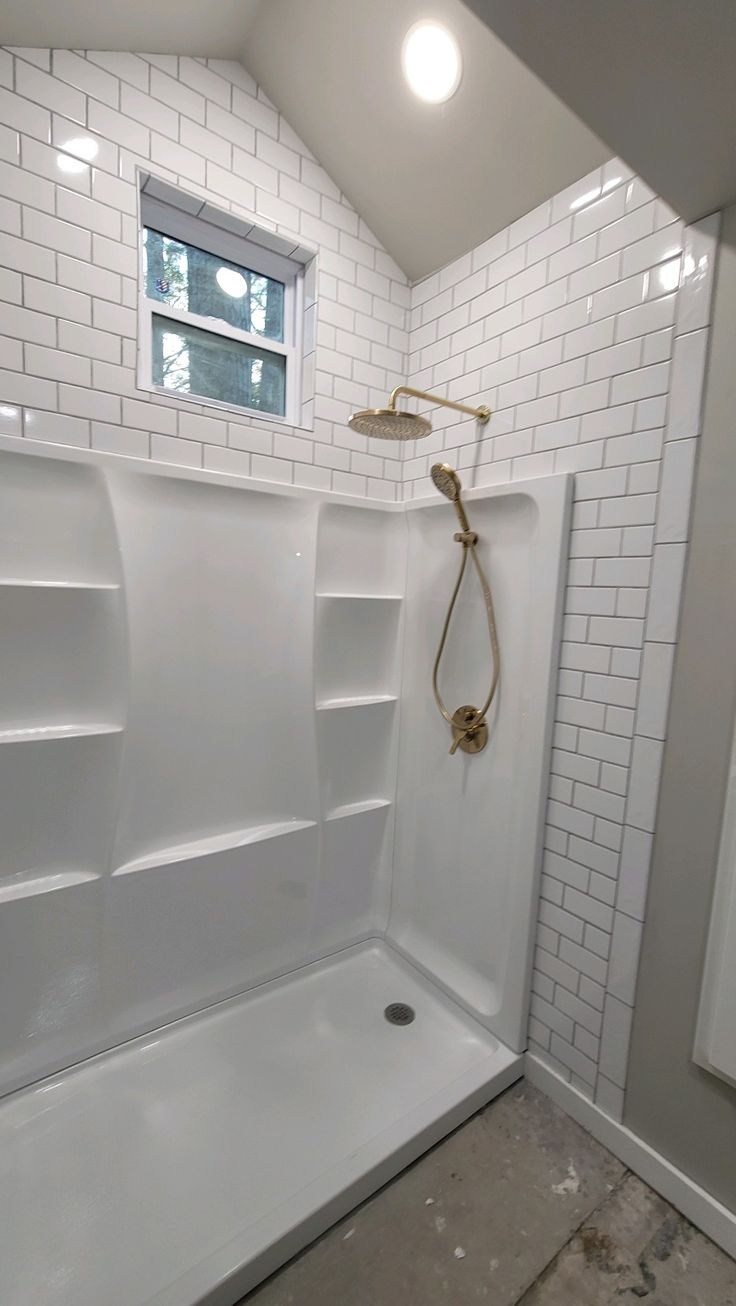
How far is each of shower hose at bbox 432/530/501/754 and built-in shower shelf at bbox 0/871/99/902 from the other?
109cm

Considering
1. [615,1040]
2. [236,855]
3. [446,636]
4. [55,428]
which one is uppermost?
[55,428]

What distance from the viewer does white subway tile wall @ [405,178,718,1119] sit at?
1.16 m

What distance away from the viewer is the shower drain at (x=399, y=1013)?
165 cm

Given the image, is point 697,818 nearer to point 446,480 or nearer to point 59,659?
point 446,480

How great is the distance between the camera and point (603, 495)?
4.21 ft

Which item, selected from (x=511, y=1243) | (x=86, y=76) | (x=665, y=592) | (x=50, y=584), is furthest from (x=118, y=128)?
(x=511, y=1243)

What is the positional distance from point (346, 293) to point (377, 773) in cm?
162

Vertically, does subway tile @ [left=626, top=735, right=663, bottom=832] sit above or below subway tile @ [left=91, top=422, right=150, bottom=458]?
below

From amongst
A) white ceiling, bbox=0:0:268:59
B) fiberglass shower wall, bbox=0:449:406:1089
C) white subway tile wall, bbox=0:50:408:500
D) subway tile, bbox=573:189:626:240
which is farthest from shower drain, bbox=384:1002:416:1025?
white ceiling, bbox=0:0:268:59

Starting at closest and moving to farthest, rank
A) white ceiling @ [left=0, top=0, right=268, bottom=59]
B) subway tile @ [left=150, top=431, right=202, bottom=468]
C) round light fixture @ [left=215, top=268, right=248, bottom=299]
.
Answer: white ceiling @ [left=0, top=0, right=268, bottom=59]
subway tile @ [left=150, top=431, right=202, bottom=468]
round light fixture @ [left=215, top=268, right=248, bottom=299]

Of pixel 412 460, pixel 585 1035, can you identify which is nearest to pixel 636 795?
pixel 585 1035

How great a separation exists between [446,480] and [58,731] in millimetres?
1212

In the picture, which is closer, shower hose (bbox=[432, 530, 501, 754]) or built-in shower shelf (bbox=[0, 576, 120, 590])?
built-in shower shelf (bbox=[0, 576, 120, 590])

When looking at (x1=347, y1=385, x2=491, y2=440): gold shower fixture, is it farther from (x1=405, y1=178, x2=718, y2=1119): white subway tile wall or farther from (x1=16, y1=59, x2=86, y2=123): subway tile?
(x1=16, y1=59, x2=86, y2=123): subway tile
